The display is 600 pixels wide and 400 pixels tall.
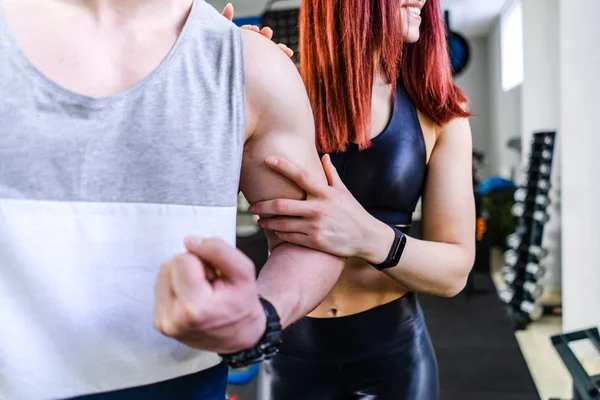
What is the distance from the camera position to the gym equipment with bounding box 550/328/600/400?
1.59 metres

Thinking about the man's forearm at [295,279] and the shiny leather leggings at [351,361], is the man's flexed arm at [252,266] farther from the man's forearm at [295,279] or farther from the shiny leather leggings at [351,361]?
the shiny leather leggings at [351,361]

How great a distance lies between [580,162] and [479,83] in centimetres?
698

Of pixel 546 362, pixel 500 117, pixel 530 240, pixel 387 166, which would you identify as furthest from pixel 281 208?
pixel 500 117

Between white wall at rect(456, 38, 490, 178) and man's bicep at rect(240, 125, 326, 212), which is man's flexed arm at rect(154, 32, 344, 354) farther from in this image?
white wall at rect(456, 38, 490, 178)

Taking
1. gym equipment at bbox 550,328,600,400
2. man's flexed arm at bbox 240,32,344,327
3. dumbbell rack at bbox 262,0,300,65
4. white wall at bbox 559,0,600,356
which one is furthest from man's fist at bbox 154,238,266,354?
white wall at bbox 559,0,600,356

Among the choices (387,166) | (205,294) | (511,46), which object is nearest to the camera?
(205,294)

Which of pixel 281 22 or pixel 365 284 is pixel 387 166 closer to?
pixel 365 284

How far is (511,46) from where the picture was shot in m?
7.33

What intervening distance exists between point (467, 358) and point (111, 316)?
10.0 feet

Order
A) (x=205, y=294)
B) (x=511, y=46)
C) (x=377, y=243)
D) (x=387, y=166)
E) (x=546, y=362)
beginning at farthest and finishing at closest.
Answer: (x=511, y=46), (x=546, y=362), (x=387, y=166), (x=377, y=243), (x=205, y=294)

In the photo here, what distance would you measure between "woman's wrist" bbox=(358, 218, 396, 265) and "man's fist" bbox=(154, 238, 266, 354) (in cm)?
41

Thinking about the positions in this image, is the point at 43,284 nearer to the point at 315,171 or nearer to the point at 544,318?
the point at 315,171

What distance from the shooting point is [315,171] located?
2.24ft

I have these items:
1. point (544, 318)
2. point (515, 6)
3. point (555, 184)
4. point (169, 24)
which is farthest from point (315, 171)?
point (515, 6)
